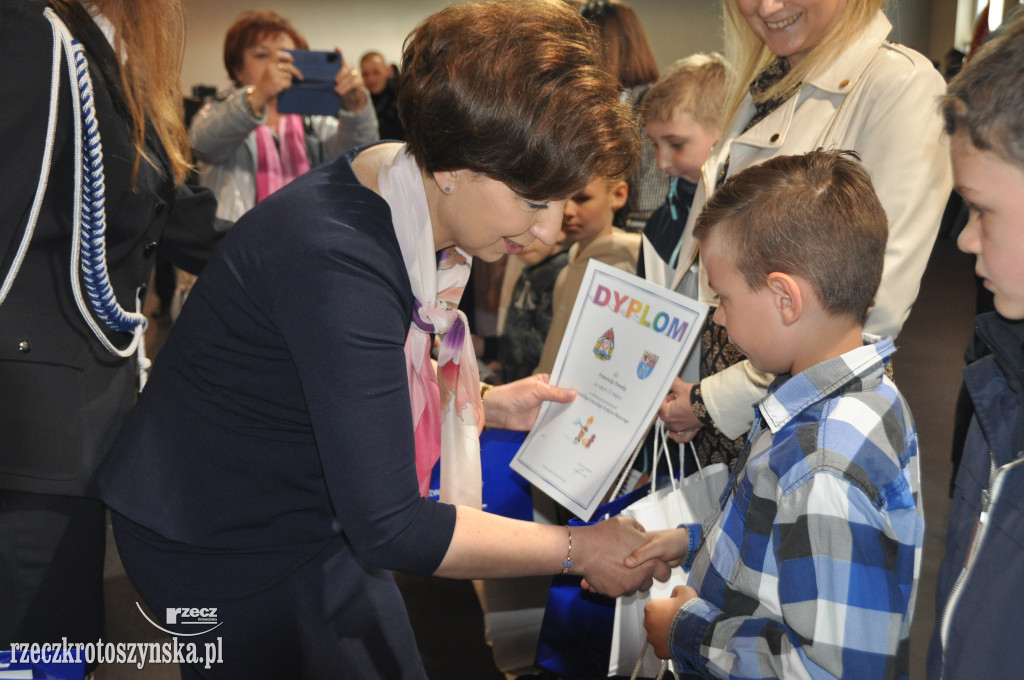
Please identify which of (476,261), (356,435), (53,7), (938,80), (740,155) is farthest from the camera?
(476,261)

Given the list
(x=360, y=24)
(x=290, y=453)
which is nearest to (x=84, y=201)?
(x=290, y=453)

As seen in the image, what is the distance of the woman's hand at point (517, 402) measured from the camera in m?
1.80

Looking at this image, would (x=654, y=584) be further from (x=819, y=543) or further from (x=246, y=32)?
(x=246, y=32)

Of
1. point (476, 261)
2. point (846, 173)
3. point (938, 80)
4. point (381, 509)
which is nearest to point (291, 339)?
point (381, 509)

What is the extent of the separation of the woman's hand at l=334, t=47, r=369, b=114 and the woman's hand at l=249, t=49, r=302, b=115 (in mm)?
174

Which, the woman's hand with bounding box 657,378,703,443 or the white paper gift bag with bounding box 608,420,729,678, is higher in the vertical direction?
the woman's hand with bounding box 657,378,703,443

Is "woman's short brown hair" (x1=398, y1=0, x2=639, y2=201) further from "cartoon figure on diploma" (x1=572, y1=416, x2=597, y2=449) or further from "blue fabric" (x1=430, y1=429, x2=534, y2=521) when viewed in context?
"blue fabric" (x1=430, y1=429, x2=534, y2=521)

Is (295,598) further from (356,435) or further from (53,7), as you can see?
(53,7)

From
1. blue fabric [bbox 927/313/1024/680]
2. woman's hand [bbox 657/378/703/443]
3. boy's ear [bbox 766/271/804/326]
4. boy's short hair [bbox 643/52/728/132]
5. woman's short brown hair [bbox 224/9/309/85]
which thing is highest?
woman's short brown hair [bbox 224/9/309/85]

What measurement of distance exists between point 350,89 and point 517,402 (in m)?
2.40

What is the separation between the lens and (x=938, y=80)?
5.31 ft

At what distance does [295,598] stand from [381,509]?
30 centimetres

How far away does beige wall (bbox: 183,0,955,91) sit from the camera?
8398 mm

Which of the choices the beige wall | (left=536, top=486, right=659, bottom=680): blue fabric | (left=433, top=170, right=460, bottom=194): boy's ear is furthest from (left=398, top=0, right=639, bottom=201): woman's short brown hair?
the beige wall
